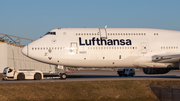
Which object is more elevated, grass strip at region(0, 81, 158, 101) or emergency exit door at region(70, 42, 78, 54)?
emergency exit door at region(70, 42, 78, 54)

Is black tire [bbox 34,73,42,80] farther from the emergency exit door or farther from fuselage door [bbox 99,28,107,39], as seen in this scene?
fuselage door [bbox 99,28,107,39]

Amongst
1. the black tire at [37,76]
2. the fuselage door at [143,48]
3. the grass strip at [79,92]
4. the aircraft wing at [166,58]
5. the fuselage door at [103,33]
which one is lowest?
the grass strip at [79,92]

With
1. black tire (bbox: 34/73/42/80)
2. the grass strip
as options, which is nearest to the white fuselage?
black tire (bbox: 34/73/42/80)

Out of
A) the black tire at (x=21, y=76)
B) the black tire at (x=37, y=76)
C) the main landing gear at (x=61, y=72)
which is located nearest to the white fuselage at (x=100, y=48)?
the main landing gear at (x=61, y=72)

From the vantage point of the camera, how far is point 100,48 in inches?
1215

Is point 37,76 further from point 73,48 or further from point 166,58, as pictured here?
point 166,58

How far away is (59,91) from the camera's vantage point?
22719mm

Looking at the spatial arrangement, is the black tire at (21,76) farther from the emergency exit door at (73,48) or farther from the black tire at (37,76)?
the emergency exit door at (73,48)

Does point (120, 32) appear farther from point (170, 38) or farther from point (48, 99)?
point (48, 99)

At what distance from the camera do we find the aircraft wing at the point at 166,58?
3091 centimetres

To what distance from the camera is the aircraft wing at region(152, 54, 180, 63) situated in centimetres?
3091

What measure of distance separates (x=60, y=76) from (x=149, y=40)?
1275 centimetres

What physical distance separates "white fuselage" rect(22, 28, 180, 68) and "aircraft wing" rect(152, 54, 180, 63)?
0.30m

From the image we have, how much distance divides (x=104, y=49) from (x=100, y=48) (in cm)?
53
